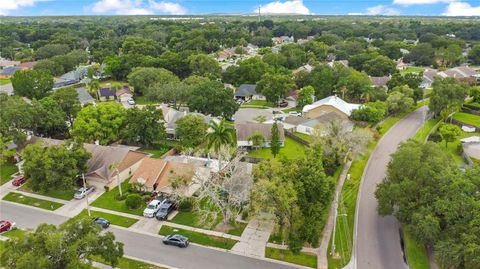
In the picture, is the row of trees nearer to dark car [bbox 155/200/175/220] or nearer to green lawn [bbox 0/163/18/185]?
dark car [bbox 155/200/175/220]

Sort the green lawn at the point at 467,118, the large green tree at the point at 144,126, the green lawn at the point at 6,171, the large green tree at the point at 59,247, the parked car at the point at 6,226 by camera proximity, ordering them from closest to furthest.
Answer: the large green tree at the point at 59,247, the parked car at the point at 6,226, the green lawn at the point at 6,171, the large green tree at the point at 144,126, the green lawn at the point at 467,118

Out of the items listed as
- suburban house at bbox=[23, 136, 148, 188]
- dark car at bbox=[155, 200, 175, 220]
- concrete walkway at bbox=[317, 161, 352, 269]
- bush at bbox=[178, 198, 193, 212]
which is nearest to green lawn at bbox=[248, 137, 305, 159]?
concrete walkway at bbox=[317, 161, 352, 269]

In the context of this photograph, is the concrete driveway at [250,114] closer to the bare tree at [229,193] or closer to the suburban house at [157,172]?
the suburban house at [157,172]

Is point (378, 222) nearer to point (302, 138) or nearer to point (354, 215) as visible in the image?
point (354, 215)

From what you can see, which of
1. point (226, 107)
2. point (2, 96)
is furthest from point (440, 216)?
point (2, 96)

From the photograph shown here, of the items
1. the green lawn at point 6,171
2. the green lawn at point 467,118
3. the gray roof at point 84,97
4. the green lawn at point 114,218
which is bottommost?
the green lawn at point 467,118

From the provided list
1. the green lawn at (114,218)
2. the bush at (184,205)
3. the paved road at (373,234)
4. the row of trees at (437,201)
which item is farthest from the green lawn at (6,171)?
the row of trees at (437,201)

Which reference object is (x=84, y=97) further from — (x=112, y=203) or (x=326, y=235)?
(x=326, y=235)
